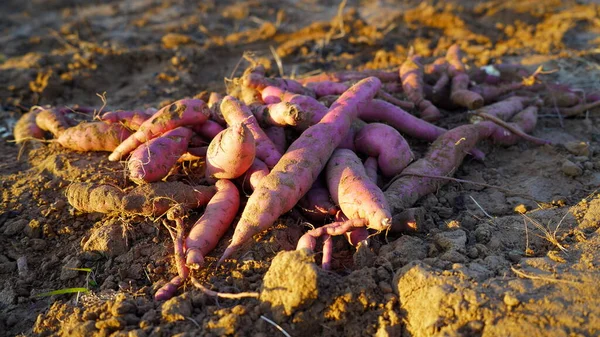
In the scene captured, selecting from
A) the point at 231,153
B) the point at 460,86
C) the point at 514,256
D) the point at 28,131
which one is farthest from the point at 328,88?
the point at 28,131

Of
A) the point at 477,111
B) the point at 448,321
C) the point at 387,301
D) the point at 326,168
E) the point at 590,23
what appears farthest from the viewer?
the point at 590,23

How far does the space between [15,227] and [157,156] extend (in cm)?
104

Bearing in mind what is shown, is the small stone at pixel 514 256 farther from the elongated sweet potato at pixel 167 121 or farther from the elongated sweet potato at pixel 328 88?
the elongated sweet potato at pixel 167 121

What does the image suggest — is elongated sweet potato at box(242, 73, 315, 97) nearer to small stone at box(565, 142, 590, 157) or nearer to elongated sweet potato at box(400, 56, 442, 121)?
elongated sweet potato at box(400, 56, 442, 121)

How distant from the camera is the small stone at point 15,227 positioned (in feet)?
9.55

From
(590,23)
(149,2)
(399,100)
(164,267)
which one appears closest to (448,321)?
(164,267)

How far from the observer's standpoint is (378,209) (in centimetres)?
243

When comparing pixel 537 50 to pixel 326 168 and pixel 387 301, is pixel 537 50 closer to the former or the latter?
pixel 326 168

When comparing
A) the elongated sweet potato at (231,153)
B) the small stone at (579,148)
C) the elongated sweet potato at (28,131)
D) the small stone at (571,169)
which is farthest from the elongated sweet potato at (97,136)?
the small stone at (579,148)

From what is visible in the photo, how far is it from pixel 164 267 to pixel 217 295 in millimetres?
487

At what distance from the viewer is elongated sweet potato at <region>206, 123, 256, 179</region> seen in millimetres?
2594

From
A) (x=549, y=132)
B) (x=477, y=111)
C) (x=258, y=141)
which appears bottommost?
(x=549, y=132)

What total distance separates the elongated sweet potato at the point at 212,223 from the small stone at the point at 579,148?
8.64 feet

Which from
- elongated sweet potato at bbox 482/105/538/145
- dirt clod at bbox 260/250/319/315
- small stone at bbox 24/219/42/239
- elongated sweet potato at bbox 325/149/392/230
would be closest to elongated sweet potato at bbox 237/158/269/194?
elongated sweet potato at bbox 325/149/392/230
